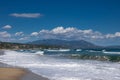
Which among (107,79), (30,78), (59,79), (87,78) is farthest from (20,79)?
(107,79)

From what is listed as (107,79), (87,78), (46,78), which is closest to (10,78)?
(46,78)

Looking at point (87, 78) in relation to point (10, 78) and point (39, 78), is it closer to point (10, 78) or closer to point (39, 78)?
point (39, 78)

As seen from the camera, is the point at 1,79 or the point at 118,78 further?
the point at 118,78

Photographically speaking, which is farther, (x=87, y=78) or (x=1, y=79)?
(x=87, y=78)

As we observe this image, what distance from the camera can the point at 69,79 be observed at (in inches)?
793

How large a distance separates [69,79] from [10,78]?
4011 mm

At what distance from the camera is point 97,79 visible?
20.5 metres

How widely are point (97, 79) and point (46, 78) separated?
3490 mm

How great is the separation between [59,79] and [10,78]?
335cm

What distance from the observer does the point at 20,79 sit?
20219 mm

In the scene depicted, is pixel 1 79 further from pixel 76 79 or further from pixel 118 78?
pixel 118 78

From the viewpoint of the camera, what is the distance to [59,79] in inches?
791

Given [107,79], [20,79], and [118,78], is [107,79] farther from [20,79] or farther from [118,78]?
[20,79]

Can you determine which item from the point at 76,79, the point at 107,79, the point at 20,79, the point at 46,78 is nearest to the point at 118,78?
the point at 107,79
